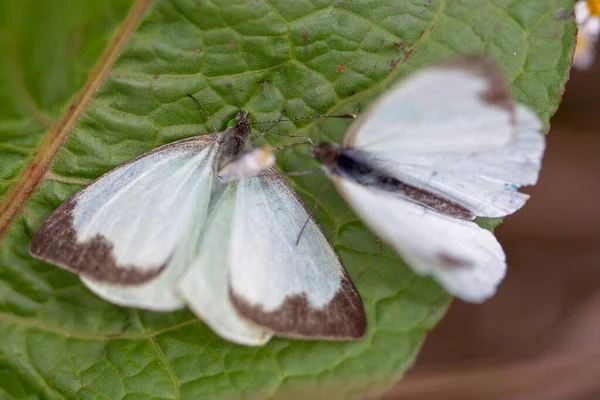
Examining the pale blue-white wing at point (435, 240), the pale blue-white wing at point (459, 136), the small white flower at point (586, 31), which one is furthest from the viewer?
the small white flower at point (586, 31)

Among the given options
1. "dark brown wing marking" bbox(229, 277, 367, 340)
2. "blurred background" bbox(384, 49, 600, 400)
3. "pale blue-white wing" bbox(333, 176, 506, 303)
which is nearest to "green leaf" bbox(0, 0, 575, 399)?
"dark brown wing marking" bbox(229, 277, 367, 340)

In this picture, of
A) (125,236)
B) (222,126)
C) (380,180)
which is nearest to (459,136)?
(380,180)

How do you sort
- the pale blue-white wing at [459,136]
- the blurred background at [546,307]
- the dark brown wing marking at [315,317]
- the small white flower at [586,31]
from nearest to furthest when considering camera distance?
1. the pale blue-white wing at [459,136]
2. the dark brown wing marking at [315,317]
3. the small white flower at [586,31]
4. the blurred background at [546,307]

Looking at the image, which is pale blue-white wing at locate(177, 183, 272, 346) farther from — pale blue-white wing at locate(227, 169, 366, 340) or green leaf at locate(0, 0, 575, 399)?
green leaf at locate(0, 0, 575, 399)

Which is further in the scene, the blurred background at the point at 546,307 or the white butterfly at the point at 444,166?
the blurred background at the point at 546,307

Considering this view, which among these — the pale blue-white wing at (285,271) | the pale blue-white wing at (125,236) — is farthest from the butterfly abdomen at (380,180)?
the pale blue-white wing at (125,236)

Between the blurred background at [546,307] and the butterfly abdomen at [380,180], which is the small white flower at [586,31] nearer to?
the blurred background at [546,307]
